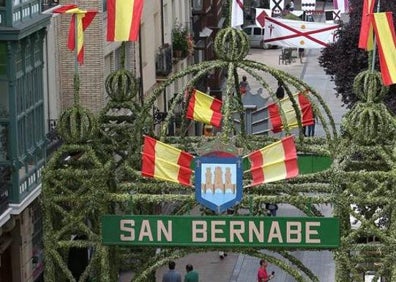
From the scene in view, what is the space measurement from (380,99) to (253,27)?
60963 millimetres

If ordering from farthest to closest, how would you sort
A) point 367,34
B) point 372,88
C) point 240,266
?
1. point 240,266
2. point 367,34
3. point 372,88

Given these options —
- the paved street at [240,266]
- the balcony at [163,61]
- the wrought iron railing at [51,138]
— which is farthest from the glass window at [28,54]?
the balcony at [163,61]

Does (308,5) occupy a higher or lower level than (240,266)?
higher

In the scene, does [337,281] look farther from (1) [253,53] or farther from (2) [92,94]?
(1) [253,53]

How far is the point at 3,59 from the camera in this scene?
1250 inches

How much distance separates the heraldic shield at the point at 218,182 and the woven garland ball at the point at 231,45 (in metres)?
A: 1.84

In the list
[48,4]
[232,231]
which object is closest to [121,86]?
[232,231]

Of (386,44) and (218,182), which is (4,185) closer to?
(218,182)

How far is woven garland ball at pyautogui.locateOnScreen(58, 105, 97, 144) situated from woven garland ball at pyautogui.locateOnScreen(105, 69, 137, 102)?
8.74 ft

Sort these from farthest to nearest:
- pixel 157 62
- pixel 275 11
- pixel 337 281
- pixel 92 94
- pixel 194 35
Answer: pixel 194 35 → pixel 275 11 → pixel 157 62 → pixel 92 94 → pixel 337 281

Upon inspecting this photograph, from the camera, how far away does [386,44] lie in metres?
26.0

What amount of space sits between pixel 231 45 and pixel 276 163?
78.7 inches

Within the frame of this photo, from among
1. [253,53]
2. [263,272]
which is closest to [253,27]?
[253,53]

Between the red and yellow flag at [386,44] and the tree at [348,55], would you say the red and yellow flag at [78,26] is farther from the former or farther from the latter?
the tree at [348,55]
